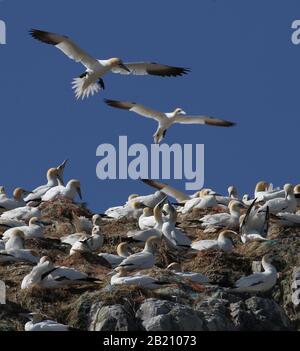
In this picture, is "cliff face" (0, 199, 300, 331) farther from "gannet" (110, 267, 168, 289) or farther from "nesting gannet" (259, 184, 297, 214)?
"nesting gannet" (259, 184, 297, 214)

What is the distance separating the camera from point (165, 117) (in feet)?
148

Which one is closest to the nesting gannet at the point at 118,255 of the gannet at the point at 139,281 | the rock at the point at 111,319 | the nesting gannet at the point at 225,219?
the gannet at the point at 139,281

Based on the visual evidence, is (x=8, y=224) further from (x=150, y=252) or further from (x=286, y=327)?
(x=286, y=327)

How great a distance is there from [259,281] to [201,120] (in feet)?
46.0

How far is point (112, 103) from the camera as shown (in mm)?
44844

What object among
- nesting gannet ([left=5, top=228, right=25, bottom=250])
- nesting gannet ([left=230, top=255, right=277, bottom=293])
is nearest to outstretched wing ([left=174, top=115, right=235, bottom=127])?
nesting gannet ([left=5, top=228, right=25, bottom=250])

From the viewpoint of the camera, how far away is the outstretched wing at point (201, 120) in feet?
148

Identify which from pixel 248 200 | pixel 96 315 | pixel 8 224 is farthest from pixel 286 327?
pixel 248 200

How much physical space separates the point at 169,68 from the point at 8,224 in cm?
731

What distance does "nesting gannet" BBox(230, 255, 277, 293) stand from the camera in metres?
31.5

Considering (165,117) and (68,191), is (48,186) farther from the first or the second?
(165,117)

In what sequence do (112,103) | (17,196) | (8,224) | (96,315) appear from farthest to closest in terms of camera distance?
1. (112,103)
2. (17,196)
3. (8,224)
4. (96,315)

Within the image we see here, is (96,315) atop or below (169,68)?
below

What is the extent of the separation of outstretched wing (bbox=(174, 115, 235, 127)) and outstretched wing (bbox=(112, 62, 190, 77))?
2.48 m
